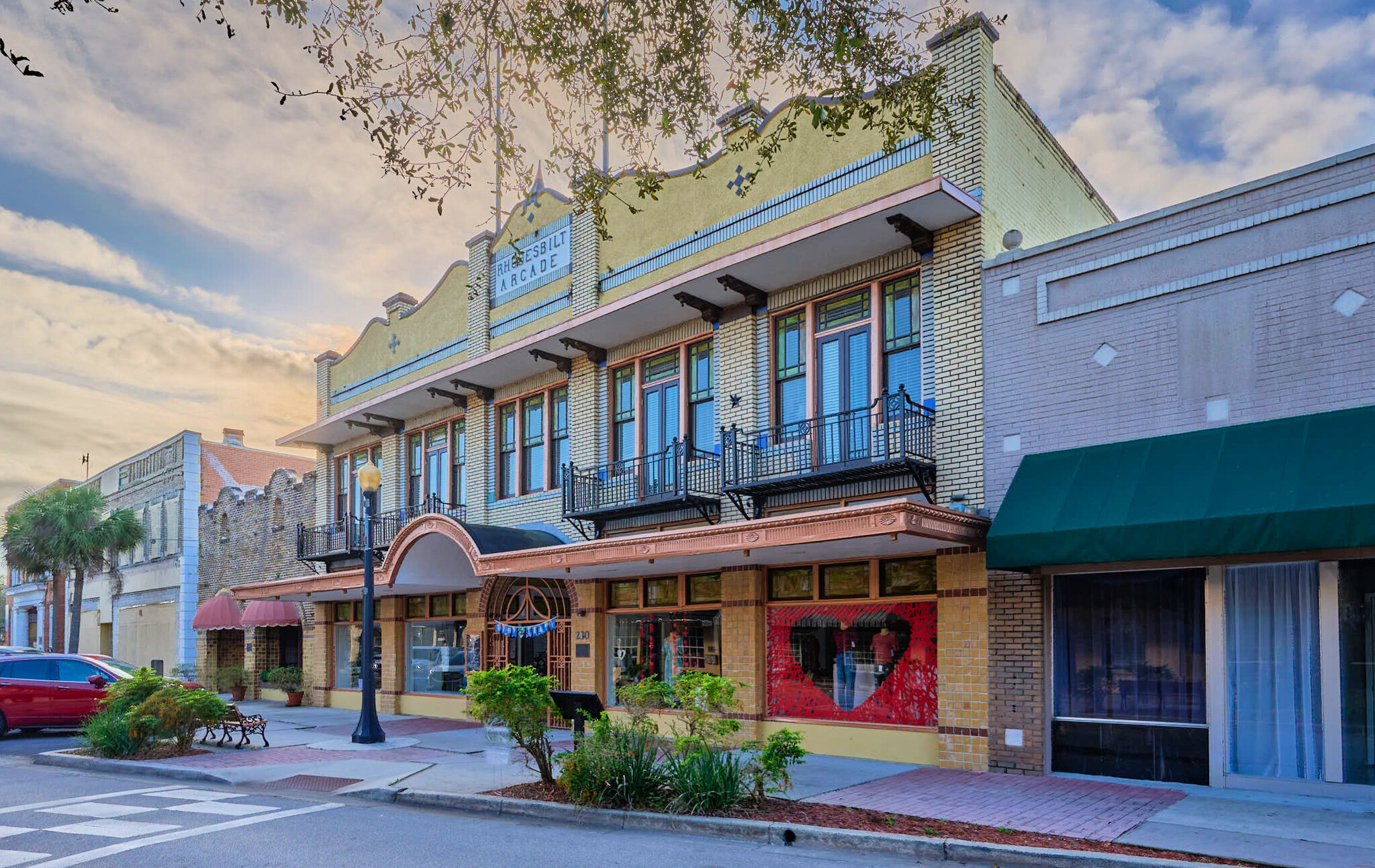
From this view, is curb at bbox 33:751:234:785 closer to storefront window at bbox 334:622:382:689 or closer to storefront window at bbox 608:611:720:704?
storefront window at bbox 608:611:720:704

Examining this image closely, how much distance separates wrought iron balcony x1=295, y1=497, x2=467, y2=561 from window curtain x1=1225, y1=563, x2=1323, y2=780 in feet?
49.9

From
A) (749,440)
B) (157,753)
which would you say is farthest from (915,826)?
(157,753)

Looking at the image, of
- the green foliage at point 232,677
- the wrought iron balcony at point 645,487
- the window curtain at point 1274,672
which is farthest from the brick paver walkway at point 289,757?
the green foliage at point 232,677

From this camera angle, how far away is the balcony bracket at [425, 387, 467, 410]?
72.9ft

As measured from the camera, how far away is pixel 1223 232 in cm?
1141

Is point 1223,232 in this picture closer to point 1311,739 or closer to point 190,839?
point 1311,739

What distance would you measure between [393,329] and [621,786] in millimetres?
16987

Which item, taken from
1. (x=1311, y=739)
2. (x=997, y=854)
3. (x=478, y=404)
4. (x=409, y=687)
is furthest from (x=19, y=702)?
(x=1311, y=739)

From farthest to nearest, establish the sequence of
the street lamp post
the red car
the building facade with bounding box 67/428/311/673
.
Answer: the building facade with bounding box 67/428/311/673, the red car, the street lamp post

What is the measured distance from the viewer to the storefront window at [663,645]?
1656 centimetres

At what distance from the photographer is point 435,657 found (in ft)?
73.3

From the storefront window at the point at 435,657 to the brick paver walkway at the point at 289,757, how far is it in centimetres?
517

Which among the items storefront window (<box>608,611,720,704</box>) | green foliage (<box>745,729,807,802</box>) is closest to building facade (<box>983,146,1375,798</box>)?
green foliage (<box>745,729,807,802</box>)

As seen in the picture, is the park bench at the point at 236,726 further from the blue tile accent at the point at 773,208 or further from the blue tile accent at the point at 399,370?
the blue tile accent at the point at 773,208
